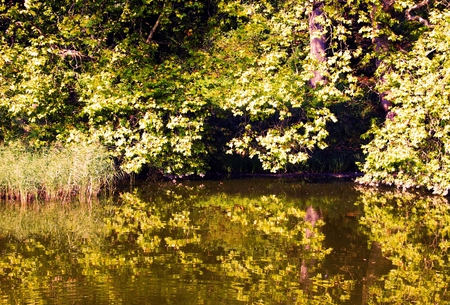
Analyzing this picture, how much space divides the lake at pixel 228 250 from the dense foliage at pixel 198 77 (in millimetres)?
1669

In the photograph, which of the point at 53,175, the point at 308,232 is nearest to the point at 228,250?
the point at 308,232

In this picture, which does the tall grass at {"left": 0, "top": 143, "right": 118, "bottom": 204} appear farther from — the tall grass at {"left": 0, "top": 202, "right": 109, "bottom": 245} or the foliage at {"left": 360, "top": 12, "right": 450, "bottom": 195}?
the foliage at {"left": 360, "top": 12, "right": 450, "bottom": 195}

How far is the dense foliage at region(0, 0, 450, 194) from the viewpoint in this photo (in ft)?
54.6

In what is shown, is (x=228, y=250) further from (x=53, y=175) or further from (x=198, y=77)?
(x=198, y=77)

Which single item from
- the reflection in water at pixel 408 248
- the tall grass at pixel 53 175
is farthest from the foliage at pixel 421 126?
the tall grass at pixel 53 175

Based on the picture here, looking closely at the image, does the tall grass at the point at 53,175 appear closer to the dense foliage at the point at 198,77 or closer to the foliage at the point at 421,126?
the dense foliage at the point at 198,77

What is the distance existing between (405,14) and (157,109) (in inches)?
299

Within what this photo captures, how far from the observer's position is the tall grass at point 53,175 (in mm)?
15188

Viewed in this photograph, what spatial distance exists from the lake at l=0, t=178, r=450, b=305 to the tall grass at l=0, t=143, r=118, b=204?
1.89ft

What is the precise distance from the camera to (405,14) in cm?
1900

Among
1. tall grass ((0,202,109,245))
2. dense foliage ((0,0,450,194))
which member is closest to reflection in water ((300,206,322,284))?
dense foliage ((0,0,450,194))

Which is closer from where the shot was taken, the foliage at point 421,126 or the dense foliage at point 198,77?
the foliage at point 421,126

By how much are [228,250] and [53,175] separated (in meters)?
6.20

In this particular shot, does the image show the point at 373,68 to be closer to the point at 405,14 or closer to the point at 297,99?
the point at 405,14
